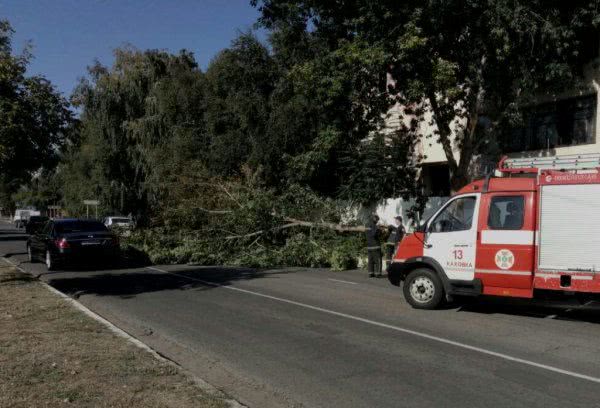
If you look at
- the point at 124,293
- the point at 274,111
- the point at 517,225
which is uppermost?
the point at 274,111

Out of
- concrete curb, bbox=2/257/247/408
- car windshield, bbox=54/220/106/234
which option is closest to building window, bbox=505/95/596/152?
car windshield, bbox=54/220/106/234

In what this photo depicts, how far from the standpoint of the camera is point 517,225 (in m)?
9.87

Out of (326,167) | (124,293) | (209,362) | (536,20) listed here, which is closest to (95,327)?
(209,362)

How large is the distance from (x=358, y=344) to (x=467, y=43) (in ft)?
35.7

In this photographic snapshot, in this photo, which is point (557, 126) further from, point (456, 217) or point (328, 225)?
point (456, 217)

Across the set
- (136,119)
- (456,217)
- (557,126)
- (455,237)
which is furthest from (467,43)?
(136,119)

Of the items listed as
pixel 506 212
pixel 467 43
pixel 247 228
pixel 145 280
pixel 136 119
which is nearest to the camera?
pixel 506 212

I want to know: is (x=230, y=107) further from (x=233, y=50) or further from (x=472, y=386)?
(x=472, y=386)

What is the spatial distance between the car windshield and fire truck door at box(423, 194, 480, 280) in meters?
11.9

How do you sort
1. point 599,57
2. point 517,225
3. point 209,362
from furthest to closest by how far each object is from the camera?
1. point 599,57
2. point 517,225
3. point 209,362

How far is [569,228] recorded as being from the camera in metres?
9.45

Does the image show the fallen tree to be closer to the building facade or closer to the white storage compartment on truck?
the building facade

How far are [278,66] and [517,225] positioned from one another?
60.3 feet

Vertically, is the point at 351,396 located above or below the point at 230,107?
below
